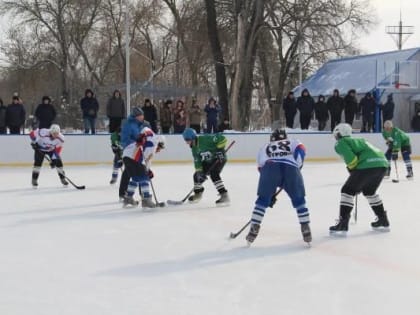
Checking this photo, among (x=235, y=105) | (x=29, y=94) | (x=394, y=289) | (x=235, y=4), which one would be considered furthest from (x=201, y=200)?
(x=29, y=94)

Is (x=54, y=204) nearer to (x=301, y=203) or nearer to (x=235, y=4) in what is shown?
(x=301, y=203)

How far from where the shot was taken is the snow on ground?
3.84 meters

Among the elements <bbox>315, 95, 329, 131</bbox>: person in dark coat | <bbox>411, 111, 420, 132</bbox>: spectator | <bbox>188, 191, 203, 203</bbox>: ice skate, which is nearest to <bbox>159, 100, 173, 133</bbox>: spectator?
<bbox>315, 95, 329, 131</bbox>: person in dark coat

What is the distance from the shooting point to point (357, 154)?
5902mm

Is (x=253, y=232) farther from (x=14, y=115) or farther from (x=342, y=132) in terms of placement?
(x=14, y=115)

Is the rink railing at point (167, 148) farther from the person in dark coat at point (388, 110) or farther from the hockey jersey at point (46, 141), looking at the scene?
the hockey jersey at point (46, 141)

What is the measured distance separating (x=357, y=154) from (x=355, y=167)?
0.37 ft

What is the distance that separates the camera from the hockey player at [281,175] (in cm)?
532

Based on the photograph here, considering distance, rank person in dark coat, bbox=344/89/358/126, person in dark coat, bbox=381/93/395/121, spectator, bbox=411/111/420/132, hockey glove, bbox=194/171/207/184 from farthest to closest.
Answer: spectator, bbox=411/111/420/132
person in dark coat, bbox=381/93/395/121
person in dark coat, bbox=344/89/358/126
hockey glove, bbox=194/171/207/184

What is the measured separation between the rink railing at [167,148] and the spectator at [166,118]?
2.84 feet

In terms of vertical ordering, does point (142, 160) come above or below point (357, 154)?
below

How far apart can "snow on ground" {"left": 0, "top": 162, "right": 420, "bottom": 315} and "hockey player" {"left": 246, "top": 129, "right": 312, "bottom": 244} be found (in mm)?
274

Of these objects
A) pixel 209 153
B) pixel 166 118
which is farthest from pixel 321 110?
pixel 209 153

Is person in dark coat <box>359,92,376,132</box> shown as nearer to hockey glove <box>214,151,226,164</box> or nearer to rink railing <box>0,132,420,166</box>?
rink railing <box>0,132,420,166</box>
